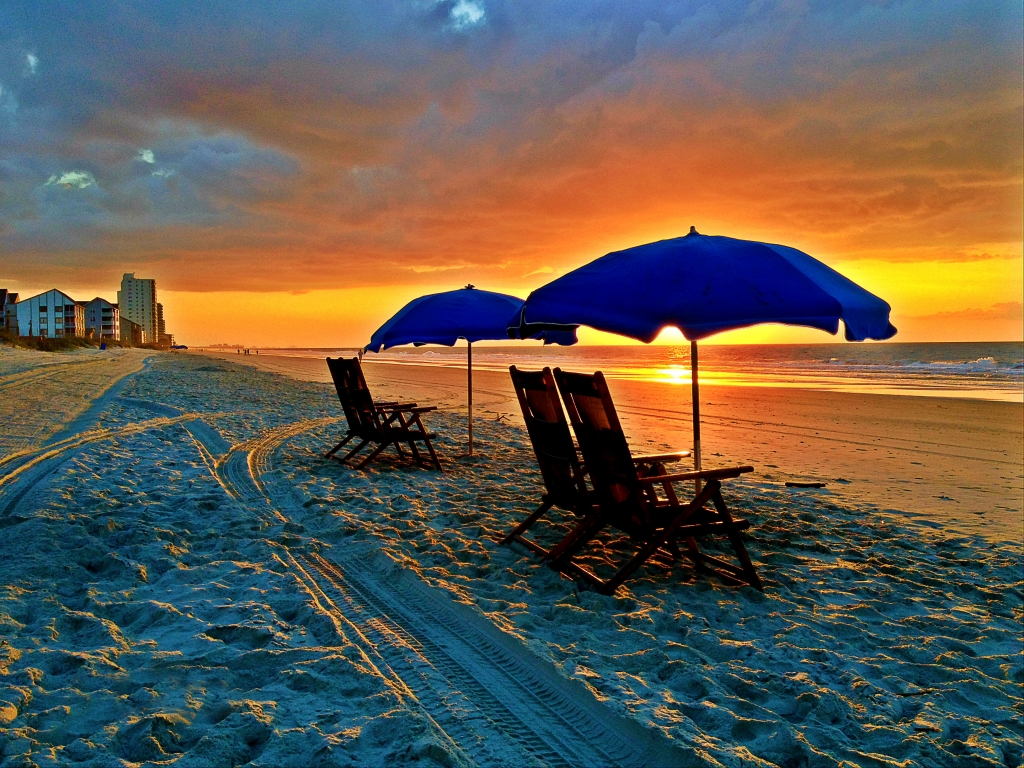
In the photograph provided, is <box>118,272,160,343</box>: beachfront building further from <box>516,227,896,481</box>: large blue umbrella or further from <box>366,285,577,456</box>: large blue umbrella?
<box>516,227,896,481</box>: large blue umbrella

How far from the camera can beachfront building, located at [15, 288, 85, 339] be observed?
320ft

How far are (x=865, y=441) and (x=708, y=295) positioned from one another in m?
8.60

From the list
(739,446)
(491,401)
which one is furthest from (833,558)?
(491,401)

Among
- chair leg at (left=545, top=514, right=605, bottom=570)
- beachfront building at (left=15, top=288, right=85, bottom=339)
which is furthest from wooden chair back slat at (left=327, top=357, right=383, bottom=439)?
beachfront building at (left=15, top=288, right=85, bottom=339)

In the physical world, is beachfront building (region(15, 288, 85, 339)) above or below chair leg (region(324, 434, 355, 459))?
above

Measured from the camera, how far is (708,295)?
3613 mm

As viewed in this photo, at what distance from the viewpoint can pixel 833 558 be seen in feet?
15.7

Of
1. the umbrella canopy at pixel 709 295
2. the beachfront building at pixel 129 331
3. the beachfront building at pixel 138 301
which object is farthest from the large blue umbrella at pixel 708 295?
the beachfront building at pixel 138 301

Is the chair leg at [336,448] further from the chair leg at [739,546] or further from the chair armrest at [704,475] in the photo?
the chair leg at [739,546]

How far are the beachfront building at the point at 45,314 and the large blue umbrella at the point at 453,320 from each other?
110 meters

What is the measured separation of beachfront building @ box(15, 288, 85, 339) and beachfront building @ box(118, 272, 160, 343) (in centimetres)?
6596

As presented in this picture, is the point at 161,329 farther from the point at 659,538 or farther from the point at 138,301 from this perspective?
the point at 659,538

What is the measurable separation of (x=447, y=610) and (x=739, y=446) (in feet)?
25.4

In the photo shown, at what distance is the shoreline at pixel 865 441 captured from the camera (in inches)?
270
